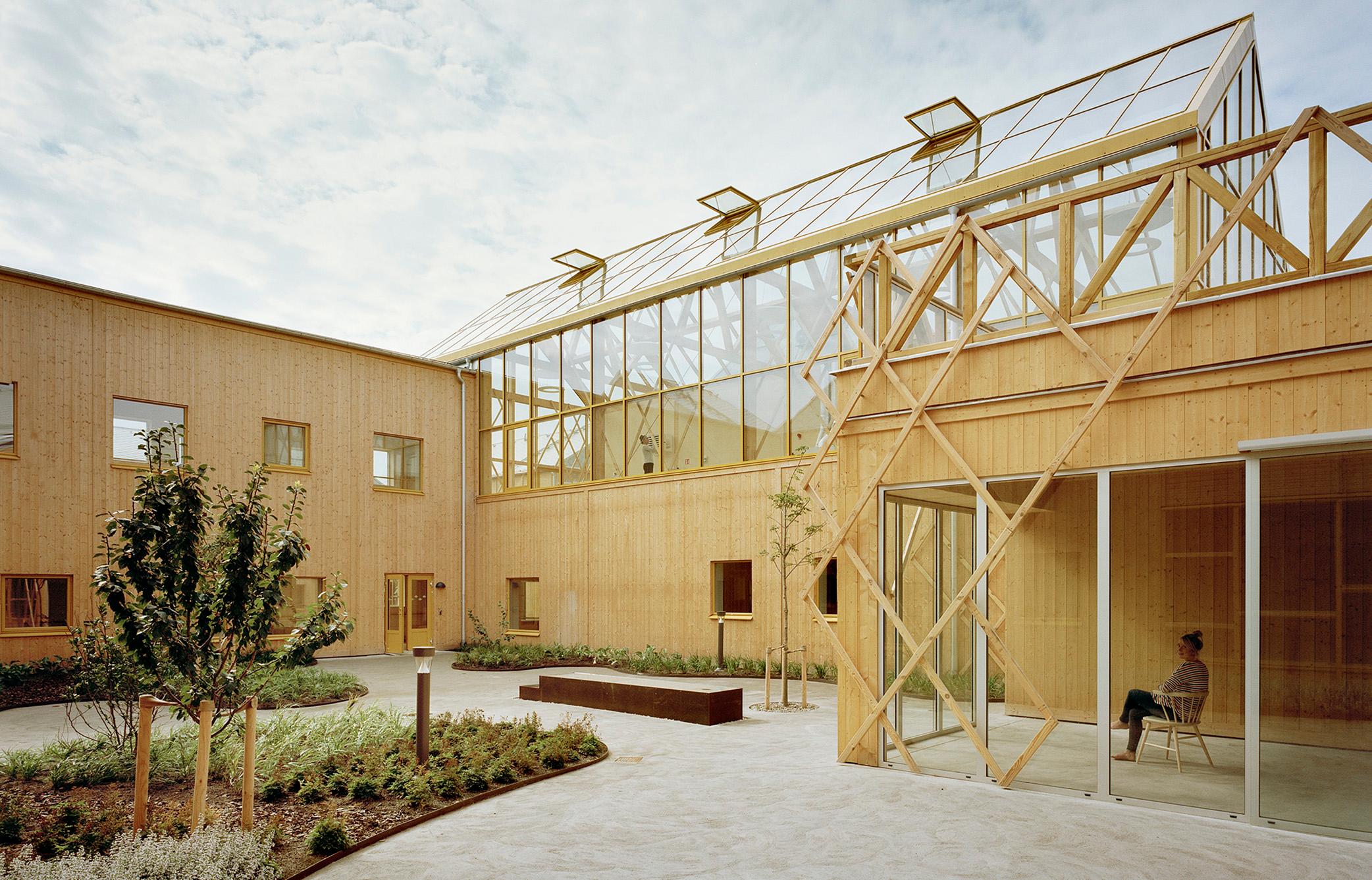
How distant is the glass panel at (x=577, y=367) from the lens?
18250mm

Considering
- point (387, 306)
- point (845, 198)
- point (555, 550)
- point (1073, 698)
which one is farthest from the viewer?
point (387, 306)

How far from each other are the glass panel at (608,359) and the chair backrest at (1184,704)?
12.8 metres

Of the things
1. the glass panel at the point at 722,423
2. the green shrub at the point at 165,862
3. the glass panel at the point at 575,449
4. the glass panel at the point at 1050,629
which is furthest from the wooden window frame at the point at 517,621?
the green shrub at the point at 165,862

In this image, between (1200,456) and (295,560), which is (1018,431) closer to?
(1200,456)

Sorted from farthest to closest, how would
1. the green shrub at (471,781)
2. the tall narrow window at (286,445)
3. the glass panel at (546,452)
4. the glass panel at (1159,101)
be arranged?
the glass panel at (546,452)
the tall narrow window at (286,445)
the glass panel at (1159,101)
the green shrub at (471,781)

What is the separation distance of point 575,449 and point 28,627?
10.1 metres

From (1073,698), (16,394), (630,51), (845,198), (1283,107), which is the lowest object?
(1073,698)

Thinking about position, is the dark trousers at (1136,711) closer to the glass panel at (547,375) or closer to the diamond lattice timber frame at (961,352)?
the diamond lattice timber frame at (961,352)

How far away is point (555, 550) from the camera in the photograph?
1861cm

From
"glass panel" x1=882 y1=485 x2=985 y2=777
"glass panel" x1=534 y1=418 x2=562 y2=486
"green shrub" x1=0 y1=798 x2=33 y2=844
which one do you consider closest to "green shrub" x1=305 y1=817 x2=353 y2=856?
"green shrub" x1=0 y1=798 x2=33 y2=844

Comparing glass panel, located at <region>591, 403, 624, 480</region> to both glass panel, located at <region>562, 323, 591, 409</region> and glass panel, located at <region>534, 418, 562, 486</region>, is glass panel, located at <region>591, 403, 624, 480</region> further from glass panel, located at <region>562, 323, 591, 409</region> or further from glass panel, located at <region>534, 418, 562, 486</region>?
glass panel, located at <region>534, 418, 562, 486</region>

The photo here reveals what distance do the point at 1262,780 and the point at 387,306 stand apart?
105ft

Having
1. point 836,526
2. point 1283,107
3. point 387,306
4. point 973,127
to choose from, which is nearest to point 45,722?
point 836,526

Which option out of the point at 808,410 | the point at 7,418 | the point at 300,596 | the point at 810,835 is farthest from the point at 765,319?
the point at 7,418
